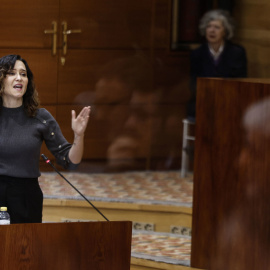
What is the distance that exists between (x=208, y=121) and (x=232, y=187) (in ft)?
1.17

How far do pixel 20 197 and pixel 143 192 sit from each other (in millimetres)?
2305

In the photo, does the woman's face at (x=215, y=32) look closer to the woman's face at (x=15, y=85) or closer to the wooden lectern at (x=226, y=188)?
the wooden lectern at (x=226, y=188)

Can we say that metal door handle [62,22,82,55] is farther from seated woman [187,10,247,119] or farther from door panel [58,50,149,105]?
seated woman [187,10,247,119]

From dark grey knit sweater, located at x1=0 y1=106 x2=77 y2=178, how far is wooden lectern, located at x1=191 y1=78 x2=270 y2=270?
1121mm

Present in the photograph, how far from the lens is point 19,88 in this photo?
3.15 metres

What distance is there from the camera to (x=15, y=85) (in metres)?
3.14

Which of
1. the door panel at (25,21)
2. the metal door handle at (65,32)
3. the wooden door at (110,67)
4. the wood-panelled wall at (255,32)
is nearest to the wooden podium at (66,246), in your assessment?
the wooden door at (110,67)

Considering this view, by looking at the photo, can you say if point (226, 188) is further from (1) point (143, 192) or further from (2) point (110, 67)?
(2) point (110, 67)

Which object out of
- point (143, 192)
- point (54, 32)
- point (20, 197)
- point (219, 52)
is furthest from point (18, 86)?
point (219, 52)

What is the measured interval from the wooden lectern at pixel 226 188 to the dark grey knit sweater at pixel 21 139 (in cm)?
112

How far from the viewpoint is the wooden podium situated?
8.75ft

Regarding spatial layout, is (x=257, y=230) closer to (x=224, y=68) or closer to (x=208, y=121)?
(x=208, y=121)

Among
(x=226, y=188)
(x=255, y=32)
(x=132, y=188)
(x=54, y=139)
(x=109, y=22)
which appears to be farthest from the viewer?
(x=255, y=32)

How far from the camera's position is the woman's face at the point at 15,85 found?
314cm
